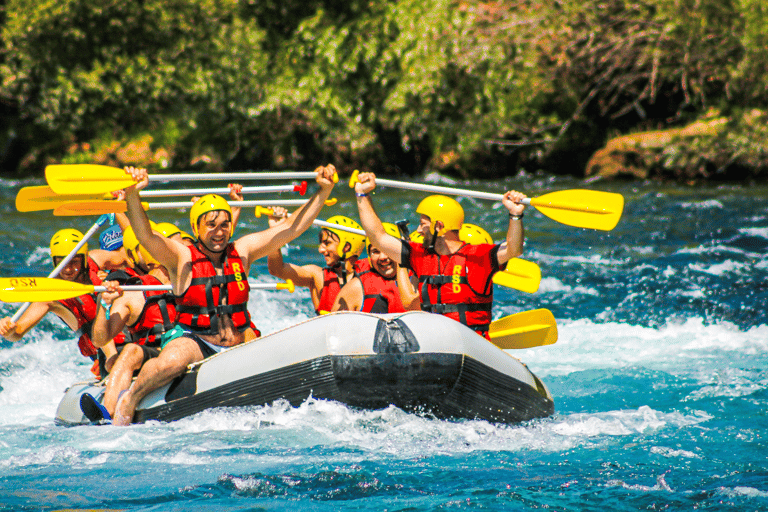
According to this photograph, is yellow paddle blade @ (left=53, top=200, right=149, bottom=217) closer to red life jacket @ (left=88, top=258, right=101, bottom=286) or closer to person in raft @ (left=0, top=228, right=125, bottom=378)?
person in raft @ (left=0, top=228, right=125, bottom=378)

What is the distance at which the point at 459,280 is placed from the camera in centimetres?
509

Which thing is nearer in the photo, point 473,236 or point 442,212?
point 442,212

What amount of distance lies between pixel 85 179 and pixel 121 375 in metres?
1.12

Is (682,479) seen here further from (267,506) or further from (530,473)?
(267,506)

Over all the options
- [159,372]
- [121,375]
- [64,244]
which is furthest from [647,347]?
[64,244]

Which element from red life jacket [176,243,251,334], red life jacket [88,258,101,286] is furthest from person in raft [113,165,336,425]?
red life jacket [88,258,101,286]

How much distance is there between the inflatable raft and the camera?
4281 mm

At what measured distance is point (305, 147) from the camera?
1984cm

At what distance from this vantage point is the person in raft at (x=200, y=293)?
4.57 m

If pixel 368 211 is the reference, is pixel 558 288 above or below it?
below

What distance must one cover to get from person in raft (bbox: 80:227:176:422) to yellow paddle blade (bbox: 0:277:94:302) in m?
0.16

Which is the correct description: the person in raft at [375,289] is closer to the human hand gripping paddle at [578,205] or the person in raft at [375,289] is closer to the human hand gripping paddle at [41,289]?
the human hand gripping paddle at [578,205]

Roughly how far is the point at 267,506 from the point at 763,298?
6.15 meters

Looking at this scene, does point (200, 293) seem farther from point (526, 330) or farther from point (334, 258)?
point (526, 330)
